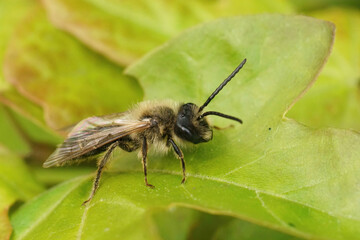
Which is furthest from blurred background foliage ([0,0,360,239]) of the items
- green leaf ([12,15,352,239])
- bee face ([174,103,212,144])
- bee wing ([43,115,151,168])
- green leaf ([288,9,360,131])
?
bee face ([174,103,212,144])

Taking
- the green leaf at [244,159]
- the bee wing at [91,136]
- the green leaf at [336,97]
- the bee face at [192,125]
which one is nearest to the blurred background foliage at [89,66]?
the green leaf at [336,97]

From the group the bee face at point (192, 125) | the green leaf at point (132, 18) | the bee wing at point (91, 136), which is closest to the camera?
the bee face at point (192, 125)

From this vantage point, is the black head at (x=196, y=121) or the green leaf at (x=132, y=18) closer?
the black head at (x=196, y=121)

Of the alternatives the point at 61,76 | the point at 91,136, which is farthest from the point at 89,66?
the point at 91,136

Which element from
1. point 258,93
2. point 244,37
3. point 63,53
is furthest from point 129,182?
point 63,53

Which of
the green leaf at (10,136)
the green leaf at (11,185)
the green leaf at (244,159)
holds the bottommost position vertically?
the green leaf at (10,136)

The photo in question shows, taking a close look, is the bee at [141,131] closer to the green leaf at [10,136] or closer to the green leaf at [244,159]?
the green leaf at [244,159]
